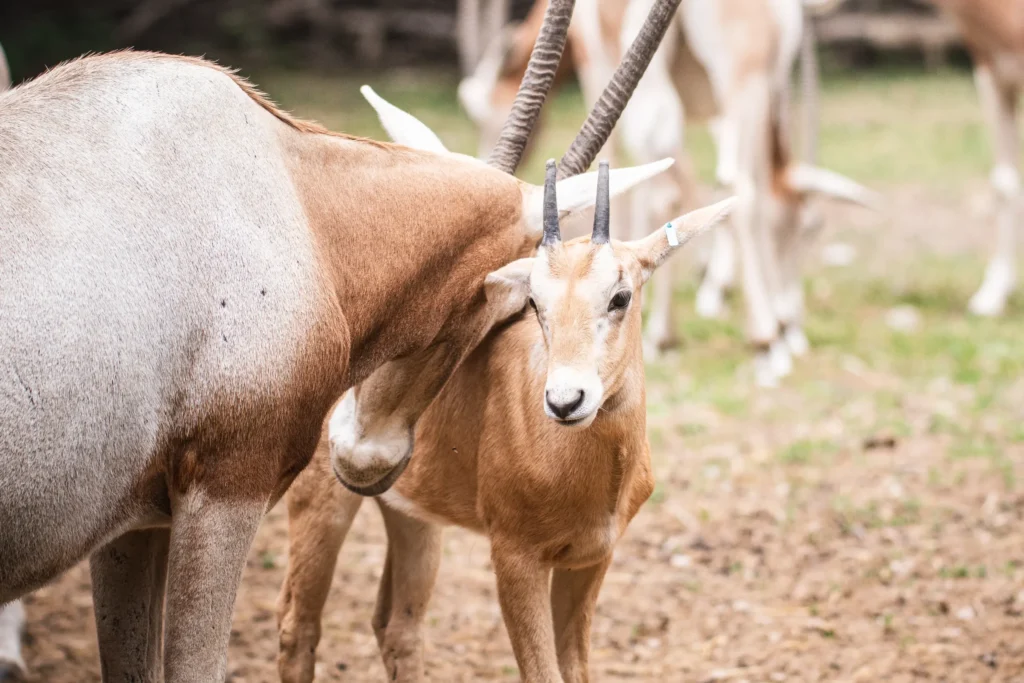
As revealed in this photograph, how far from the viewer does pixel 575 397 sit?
3.20 metres

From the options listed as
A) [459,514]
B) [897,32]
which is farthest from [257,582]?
[897,32]

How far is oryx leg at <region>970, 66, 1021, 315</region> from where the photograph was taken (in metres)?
9.49

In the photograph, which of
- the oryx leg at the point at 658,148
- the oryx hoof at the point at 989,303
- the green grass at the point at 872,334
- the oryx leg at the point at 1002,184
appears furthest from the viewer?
the oryx leg at the point at 1002,184

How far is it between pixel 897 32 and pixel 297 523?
1727 cm

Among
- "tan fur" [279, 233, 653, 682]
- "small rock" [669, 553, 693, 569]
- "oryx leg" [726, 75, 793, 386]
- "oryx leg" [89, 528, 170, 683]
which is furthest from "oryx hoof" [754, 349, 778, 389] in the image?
"oryx leg" [89, 528, 170, 683]

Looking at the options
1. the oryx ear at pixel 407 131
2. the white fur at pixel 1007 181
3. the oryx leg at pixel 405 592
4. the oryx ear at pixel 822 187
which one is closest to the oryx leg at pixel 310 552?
the oryx leg at pixel 405 592

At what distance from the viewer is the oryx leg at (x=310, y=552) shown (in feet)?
13.4

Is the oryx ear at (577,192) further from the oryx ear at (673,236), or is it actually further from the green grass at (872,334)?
the green grass at (872,334)

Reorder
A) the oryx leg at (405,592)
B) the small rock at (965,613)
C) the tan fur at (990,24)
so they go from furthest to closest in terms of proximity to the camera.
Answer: the tan fur at (990,24) < the small rock at (965,613) < the oryx leg at (405,592)

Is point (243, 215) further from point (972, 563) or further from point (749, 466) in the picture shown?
point (749, 466)

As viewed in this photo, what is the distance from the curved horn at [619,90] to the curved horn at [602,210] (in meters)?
0.44

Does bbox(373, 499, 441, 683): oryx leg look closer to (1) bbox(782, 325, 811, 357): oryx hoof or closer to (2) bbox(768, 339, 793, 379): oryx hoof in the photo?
(2) bbox(768, 339, 793, 379): oryx hoof

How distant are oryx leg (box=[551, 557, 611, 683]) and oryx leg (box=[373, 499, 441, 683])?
1.78 feet

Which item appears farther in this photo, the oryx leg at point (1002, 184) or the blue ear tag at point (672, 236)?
the oryx leg at point (1002, 184)
